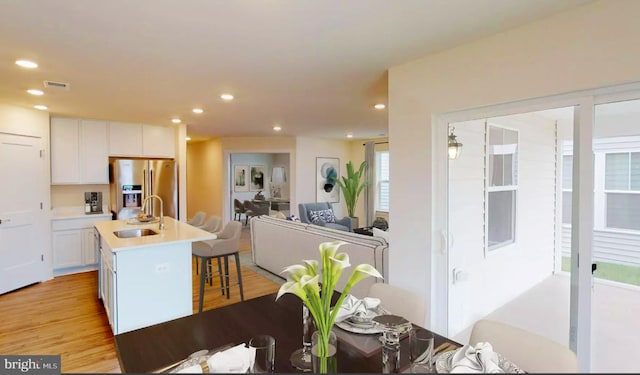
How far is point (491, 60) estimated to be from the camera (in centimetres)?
218

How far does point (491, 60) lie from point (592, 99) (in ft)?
2.03

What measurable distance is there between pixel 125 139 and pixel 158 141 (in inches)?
19.5

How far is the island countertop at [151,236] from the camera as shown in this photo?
287 cm

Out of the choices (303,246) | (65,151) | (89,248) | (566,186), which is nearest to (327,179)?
(303,246)

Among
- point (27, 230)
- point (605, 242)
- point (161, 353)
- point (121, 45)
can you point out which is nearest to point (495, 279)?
point (605, 242)

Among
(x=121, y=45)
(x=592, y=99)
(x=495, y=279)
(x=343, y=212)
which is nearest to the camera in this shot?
(x=592, y=99)

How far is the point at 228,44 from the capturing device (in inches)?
89.3

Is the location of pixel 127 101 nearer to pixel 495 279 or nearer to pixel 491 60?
pixel 491 60

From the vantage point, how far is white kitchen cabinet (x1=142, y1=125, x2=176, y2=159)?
5.60 metres

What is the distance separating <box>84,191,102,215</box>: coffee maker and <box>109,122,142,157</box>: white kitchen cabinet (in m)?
0.72

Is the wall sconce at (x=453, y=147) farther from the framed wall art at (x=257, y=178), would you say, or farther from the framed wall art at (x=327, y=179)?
the framed wall art at (x=257, y=178)

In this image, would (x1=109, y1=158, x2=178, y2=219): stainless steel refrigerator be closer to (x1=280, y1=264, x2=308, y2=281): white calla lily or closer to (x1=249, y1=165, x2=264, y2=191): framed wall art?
(x1=249, y1=165, x2=264, y2=191): framed wall art

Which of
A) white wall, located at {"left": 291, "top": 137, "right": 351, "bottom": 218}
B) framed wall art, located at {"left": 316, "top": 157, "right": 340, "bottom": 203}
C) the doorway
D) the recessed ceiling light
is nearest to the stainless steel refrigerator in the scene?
the recessed ceiling light

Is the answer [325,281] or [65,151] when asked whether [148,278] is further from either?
[65,151]
